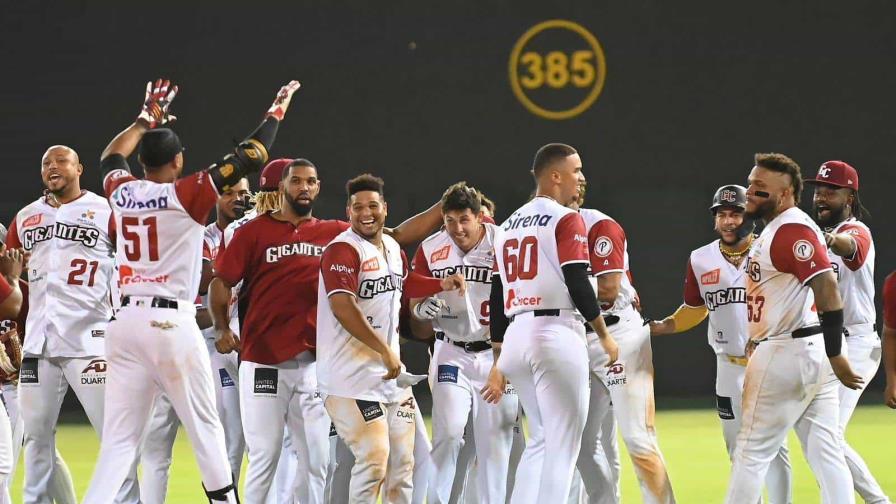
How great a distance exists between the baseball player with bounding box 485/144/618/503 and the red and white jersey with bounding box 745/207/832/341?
2.40 feet

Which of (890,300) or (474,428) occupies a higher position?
(890,300)

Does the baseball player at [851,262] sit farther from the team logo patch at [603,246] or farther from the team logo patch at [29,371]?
the team logo patch at [29,371]

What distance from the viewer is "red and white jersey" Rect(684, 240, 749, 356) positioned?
7.32 m

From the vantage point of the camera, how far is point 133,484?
670 cm

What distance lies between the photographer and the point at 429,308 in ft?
23.0

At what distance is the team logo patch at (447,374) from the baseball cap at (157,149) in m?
2.00

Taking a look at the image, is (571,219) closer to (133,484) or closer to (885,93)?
(133,484)

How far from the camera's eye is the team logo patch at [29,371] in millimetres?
6988

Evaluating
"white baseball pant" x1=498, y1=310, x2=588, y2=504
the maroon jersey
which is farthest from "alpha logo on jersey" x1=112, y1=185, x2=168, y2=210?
"white baseball pant" x1=498, y1=310, x2=588, y2=504

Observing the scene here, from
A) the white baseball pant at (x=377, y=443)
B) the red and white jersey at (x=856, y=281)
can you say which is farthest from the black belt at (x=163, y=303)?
the red and white jersey at (x=856, y=281)

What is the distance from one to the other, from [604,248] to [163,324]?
233 centimetres

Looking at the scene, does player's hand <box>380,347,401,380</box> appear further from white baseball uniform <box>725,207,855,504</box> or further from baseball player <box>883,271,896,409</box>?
baseball player <box>883,271,896,409</box>

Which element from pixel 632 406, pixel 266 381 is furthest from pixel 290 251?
pixel 632 406

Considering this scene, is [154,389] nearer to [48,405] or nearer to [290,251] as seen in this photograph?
[290,251]
